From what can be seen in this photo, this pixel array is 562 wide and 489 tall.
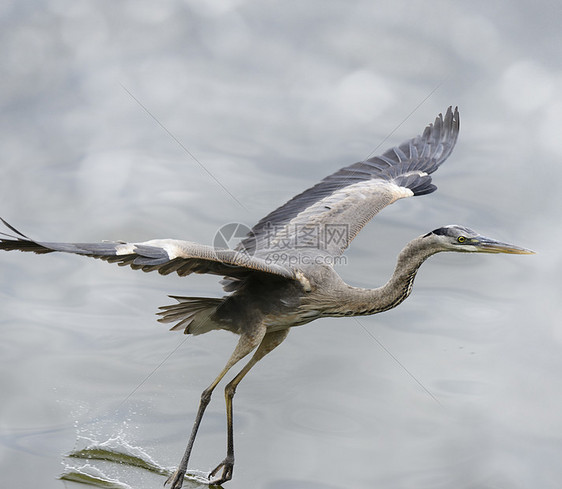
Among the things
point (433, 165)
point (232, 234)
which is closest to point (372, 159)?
point (433, 165)

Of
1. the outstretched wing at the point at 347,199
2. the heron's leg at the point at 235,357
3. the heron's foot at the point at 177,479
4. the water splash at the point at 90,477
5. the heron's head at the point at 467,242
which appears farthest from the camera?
the outstretched wing at the point at 347,199

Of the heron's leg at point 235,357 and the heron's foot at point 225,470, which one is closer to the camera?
the heron's leg at point 235,357

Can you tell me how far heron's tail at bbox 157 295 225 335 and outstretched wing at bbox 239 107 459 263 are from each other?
660 mm

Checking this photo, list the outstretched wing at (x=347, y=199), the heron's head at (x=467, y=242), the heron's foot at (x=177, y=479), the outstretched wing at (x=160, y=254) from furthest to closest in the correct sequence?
the outstretched wing at (x=347, y=199) → the heron's foot at (x=177, y=479) → the heron's head at (x=467, y=242) → the outstretched wing at (x=160, y=254)

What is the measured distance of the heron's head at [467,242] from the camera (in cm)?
654

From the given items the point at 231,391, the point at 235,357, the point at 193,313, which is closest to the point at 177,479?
the point at 231,391

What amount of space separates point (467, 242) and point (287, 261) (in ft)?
5.09

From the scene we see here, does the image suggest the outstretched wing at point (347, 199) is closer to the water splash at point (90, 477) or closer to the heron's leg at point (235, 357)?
the heron's leg at point (235, 357)

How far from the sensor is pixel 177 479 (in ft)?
22.5

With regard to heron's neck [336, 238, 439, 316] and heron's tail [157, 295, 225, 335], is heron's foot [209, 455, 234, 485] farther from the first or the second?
heron's neck [336, 238, 439, 316]

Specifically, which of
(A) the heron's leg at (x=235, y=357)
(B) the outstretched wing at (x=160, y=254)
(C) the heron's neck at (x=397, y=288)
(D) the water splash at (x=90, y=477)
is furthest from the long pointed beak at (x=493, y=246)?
(D) the water splash at (x=90, y=477)

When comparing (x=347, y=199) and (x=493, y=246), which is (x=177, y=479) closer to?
(x=493, y=246)

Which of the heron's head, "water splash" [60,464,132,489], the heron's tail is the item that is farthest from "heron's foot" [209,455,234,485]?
the heron's head

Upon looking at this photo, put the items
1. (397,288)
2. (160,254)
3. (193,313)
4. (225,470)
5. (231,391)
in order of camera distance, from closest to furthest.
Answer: (160,254) → (397,288) → (225,470) → (193,313) → (231,391)
